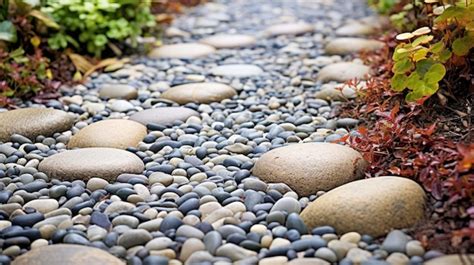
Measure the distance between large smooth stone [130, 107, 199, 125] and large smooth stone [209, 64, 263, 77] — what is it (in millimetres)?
783

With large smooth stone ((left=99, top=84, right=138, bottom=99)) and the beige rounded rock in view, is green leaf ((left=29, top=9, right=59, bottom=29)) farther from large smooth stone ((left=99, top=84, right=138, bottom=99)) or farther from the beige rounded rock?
the beige rounded rock

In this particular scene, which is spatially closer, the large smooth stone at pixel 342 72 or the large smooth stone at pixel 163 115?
the large smooth stone at pixel 163 115

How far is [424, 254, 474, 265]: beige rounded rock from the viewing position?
170 centimetres

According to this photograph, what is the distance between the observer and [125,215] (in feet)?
6.96

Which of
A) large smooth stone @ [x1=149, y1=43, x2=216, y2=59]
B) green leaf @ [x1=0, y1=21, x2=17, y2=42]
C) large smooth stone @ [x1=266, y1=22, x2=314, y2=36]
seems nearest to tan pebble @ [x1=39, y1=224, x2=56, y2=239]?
green leaf @ [x1=0, y1=21, x2=17, y2=42]

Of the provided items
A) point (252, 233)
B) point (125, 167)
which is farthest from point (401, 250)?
point (125, 167)

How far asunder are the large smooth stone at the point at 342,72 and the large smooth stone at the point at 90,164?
1564mm

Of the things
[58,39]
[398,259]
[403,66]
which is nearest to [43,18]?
[58,39]

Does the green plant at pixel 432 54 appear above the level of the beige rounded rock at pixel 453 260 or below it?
above

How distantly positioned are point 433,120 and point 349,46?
180cm

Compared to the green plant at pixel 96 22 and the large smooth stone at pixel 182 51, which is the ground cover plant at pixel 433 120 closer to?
the large smooth stone at pixel 182 51

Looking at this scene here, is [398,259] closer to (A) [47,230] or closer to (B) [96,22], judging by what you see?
(A) [47,230]

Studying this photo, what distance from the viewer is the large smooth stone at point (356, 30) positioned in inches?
188

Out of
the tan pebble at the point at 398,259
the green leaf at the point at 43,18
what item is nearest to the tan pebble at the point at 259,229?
the tan pebble at the point at 398,259
